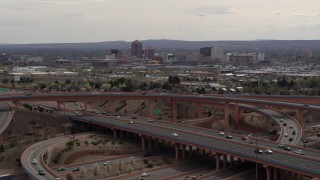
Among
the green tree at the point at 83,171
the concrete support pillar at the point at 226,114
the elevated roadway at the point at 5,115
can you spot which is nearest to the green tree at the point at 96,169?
the green tree at the point at 83,171

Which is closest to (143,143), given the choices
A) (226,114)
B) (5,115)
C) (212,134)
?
(212,134)

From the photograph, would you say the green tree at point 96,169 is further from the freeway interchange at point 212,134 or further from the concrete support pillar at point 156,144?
the concrete support pillar at point 156,144

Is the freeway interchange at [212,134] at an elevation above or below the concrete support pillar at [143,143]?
above

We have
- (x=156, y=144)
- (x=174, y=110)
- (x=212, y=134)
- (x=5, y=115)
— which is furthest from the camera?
(x=174, y=110)

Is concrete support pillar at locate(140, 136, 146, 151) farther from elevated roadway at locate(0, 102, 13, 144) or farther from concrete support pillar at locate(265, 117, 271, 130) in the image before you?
concrete support pillar at locate(265, 117, 271, 130)

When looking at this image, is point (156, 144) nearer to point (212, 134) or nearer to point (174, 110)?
point (212, 134)

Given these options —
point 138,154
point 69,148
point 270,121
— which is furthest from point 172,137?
point 270,121

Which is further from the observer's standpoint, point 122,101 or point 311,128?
point 122,101

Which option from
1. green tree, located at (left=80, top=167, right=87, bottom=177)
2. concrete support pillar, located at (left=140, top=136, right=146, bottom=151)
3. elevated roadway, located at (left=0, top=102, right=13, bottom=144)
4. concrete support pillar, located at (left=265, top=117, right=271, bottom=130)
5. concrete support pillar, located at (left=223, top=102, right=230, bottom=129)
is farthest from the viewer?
concrete support pillar, located at (left=223, top=102, right=230, bottom=129)

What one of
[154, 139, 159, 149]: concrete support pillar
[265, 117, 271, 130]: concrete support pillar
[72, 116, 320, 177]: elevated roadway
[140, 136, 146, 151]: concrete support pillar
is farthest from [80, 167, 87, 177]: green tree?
[265, 117, 271, 130]: concrete support pillar

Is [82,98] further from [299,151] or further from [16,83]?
[16,83]

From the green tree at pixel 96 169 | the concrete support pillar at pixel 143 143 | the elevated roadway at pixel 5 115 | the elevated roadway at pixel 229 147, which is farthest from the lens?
the elevated roadway at pixel 5 115
